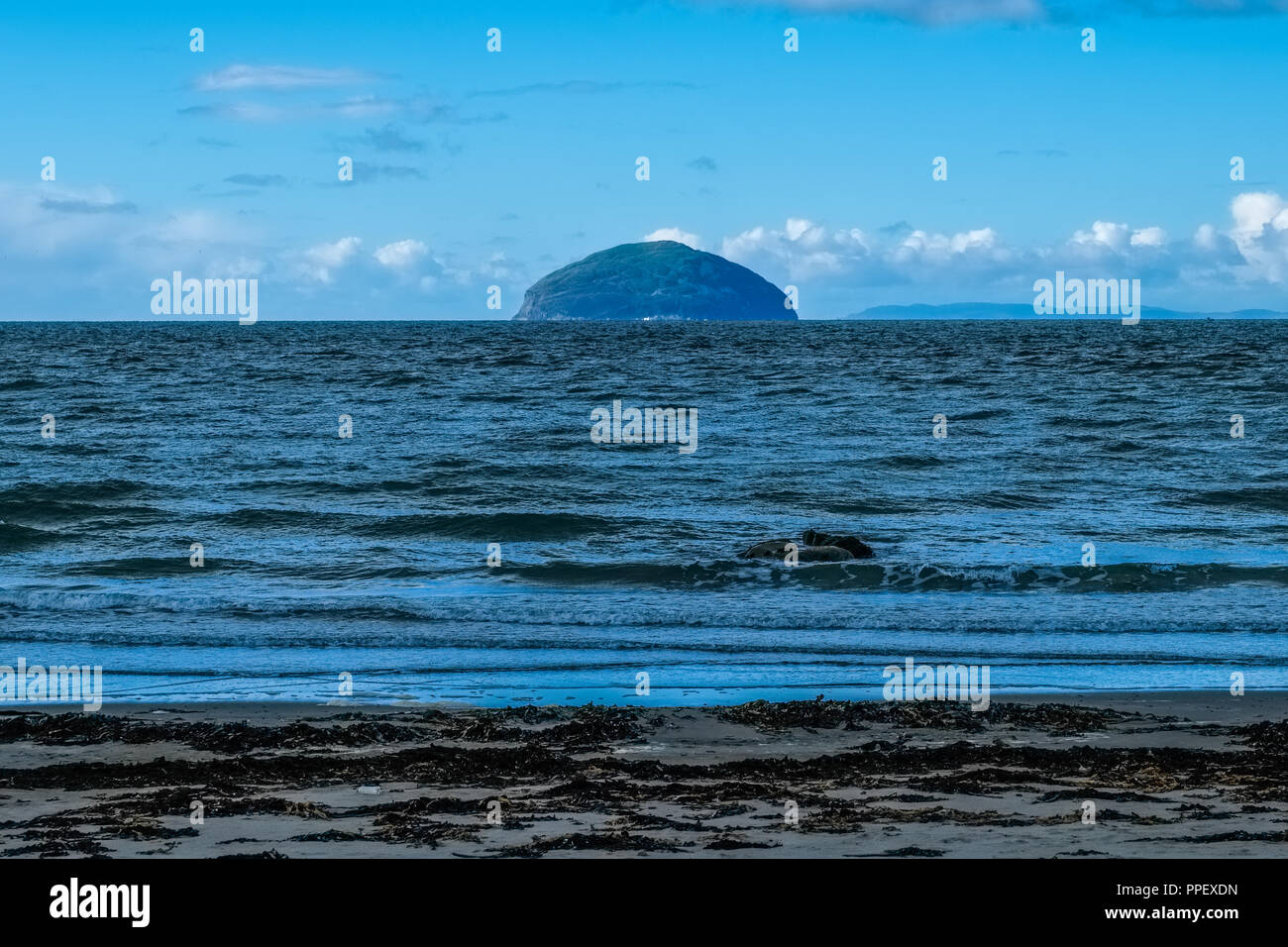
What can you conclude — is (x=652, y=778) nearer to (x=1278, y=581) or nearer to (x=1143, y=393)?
(x=1278, y=581)

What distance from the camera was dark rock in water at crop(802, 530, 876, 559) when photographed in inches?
717

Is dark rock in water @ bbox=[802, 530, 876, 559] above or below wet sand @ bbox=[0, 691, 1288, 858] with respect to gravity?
above

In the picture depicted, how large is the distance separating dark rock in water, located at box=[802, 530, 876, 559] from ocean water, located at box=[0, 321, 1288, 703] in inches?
15.3

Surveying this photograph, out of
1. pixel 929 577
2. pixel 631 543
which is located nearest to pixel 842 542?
pixel 929 577

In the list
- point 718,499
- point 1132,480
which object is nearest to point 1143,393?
point 1132,480

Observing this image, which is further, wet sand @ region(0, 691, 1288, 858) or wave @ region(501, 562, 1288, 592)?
wave @ region(501, 562, 1288, 592)

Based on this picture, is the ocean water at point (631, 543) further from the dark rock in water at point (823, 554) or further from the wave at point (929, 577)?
the dark rock in water at point (823, 554)

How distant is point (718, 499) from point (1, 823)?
18254 millimetres

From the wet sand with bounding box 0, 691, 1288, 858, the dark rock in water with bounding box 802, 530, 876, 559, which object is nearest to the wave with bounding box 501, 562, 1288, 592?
the dark rock in water with bounding box 802, 530, 876, 559

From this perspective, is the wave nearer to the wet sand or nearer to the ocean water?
the ocean water

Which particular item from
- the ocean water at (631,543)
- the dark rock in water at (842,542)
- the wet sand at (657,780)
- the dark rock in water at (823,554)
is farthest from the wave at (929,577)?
the wet sand at (657,780)

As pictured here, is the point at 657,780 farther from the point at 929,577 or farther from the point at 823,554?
the point at 823,554

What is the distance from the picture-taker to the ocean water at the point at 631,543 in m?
12.6

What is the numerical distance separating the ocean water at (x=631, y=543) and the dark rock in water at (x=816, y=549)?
17.1 inches
